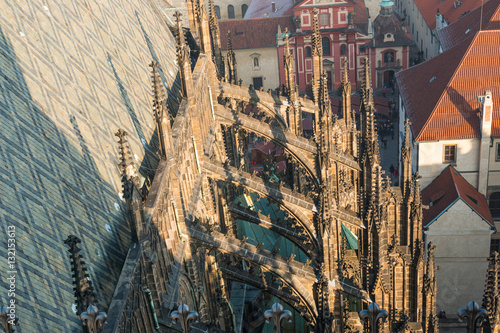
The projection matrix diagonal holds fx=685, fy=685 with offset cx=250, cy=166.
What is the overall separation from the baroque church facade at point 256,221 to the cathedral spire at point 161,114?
3cm

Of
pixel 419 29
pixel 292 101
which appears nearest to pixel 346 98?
pixel 292 101

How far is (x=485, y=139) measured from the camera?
45.7 meters

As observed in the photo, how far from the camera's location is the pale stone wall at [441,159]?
46281 millimetres

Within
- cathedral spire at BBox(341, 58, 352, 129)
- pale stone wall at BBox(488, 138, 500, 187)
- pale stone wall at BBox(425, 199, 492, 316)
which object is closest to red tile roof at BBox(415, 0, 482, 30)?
pale stone wall at BBox(488, 138, 500, 187)

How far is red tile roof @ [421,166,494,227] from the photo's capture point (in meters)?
43.0

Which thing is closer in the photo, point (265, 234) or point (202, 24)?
point (202, 24)

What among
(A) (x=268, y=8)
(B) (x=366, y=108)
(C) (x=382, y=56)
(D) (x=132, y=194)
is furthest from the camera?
(A) (x=268, y=8)

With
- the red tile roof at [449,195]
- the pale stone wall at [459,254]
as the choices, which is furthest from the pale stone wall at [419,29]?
the pale stone wall at [459,254]

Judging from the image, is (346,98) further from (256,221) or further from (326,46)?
(326,46)

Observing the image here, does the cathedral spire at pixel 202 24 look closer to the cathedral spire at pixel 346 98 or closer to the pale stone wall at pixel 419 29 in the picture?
the cathedral spire at pixel 346 98

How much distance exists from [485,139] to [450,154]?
2.49 meters

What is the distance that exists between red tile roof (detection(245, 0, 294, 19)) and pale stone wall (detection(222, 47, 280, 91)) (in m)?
6.88

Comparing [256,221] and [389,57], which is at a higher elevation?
[389,57]

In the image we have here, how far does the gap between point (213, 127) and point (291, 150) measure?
13.2ft
